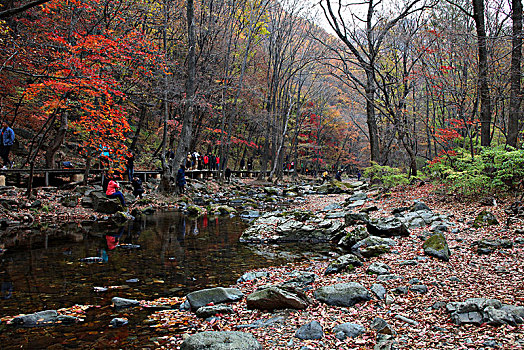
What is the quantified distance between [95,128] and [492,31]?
48.6ft

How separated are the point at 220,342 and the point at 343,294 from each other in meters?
1.98

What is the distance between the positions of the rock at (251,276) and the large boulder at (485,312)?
3217mm

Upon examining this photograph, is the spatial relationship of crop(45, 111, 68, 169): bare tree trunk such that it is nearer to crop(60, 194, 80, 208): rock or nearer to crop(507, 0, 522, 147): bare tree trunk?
crop(60, 194, 80, 208): rock

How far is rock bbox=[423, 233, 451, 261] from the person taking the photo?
580 centimetres

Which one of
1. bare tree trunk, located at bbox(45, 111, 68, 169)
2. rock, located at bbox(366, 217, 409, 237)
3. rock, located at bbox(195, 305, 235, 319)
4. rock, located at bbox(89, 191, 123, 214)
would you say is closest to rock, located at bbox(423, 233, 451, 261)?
rock, located at bbox(366, 217, 409, 237)

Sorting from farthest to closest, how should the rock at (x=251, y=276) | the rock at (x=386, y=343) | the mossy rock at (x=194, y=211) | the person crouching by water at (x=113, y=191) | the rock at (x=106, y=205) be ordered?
1. the mossy rock at (x=194, y=211)
2. the person crouching by water at (x=113, y=191)
3. the rock at (x=106, y=205)
4. the rock at (x=251, y=276)
5. the rock at (x=386, y=343)

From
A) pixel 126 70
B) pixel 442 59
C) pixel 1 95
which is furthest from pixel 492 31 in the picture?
pixel 1 95

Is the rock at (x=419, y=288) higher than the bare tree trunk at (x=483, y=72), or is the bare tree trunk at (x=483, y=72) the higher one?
the bare tree trunk at (x=483, y=72)

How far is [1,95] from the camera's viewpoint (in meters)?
15.1

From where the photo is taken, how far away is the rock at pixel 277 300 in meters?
4.52

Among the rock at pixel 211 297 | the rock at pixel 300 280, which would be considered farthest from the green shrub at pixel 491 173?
the rock at pixel 211 297

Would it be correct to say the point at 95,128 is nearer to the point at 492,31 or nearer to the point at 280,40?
the point at 492,31

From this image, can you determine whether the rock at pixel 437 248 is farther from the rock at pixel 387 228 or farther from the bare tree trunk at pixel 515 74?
the bare tree trunk at pixel 515 74

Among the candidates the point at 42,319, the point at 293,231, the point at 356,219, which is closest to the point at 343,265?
the point at 293,231
